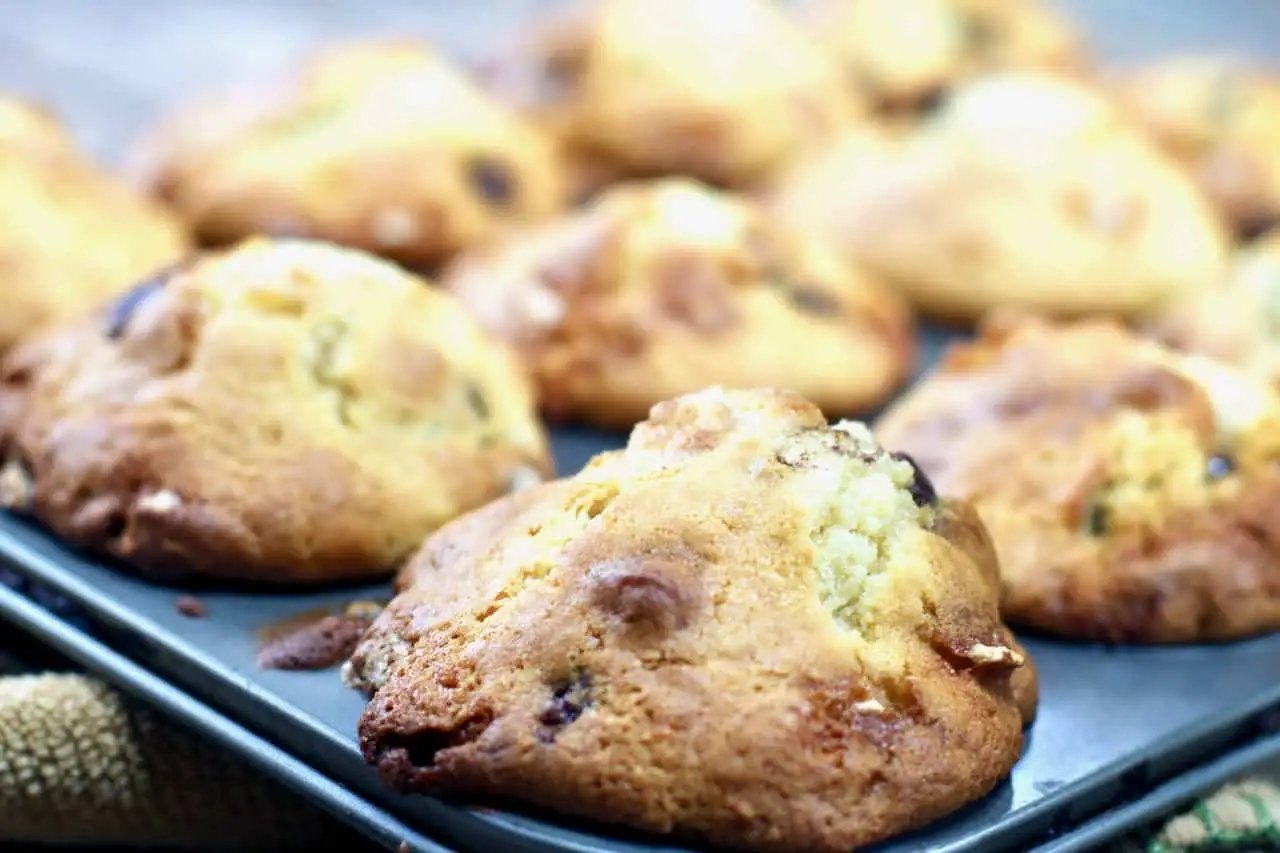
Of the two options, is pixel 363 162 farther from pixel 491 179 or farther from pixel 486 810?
pixel 486 810

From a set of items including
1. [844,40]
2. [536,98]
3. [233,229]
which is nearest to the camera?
[233,229]

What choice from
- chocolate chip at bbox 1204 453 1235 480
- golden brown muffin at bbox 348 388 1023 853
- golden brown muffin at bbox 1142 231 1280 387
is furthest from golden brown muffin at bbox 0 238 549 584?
golden brown muffin at bbox 1142 231 1280 387

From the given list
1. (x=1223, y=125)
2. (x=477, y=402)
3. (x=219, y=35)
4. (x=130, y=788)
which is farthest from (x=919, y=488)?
(x=219, y=35)

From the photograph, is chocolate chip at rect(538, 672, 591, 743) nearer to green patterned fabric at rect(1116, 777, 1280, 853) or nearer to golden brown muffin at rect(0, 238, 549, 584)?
golden brown muffin at rect(0, 238, 549, 584)

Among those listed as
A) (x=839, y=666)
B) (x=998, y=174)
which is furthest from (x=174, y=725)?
(x=998, y=174)

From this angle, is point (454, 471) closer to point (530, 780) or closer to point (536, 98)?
point (530, 780)

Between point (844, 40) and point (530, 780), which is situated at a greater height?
point (844, 40)

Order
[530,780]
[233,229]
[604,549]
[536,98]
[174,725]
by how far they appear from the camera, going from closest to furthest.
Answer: [530,780] < [604,549] < [174,725] < [233,229] < [536,98]
